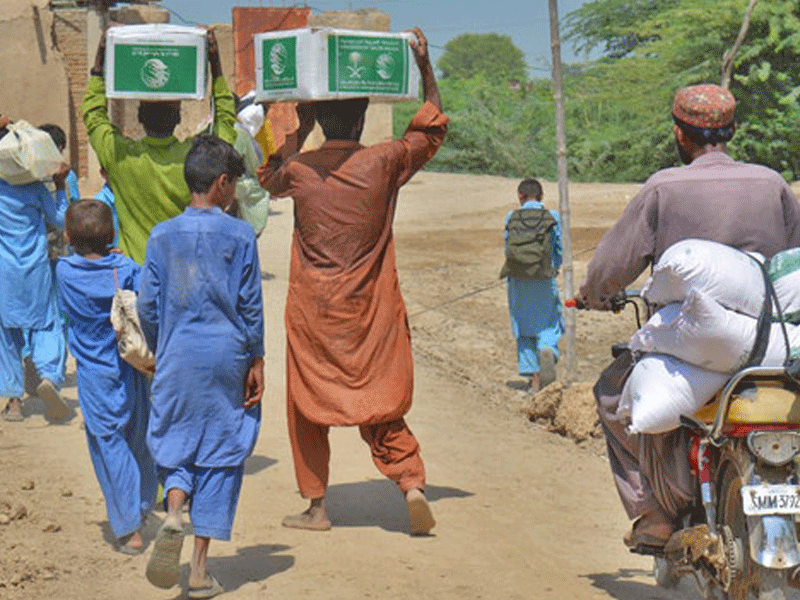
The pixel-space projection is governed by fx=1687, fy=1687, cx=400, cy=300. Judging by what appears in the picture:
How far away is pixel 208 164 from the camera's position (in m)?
6.27

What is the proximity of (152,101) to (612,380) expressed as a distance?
8.93 feet

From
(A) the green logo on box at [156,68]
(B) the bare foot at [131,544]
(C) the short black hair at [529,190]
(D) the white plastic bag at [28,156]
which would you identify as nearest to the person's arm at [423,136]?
(A) the green logo on box at [156,68]

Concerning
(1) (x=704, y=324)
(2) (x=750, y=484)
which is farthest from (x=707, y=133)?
(2) (x=750, y=484)

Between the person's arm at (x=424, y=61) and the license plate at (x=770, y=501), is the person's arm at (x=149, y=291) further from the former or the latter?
the license plate at (x=770, y=501)

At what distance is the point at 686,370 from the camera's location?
5336 millimetres

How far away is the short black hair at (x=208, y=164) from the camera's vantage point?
623 cm

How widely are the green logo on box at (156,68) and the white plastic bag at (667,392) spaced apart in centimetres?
276

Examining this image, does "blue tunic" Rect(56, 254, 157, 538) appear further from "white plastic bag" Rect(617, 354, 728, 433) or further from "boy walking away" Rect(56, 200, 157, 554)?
"white plastic bag" Rect(617, 354, 728, 433)

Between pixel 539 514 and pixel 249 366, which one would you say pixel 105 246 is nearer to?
pixel 249 366

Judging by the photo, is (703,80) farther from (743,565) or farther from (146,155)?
(743,565)

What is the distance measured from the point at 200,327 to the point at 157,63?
1621 mm

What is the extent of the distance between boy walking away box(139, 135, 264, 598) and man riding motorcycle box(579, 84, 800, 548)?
4.23 ft

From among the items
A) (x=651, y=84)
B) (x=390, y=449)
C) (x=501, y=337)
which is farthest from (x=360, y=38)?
(x=651, y=84)

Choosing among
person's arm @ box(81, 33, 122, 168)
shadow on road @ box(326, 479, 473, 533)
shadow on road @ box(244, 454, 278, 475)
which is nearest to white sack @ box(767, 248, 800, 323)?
shadow on road @ box(326, 479, 473, 533)
